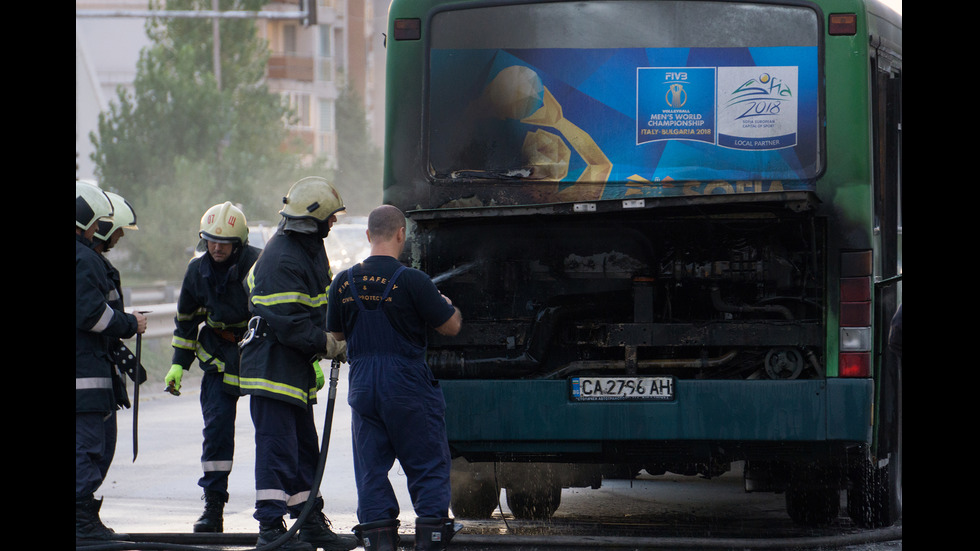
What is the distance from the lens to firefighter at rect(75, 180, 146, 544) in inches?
254

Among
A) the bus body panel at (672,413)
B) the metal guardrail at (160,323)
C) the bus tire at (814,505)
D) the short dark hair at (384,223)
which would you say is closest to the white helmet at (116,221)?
the short dark hair at (384,223)

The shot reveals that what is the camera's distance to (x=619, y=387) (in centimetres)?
690

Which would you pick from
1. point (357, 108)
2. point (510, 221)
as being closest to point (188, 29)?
point (357, 108)

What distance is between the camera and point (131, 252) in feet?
114

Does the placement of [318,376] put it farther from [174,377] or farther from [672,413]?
[672,413]

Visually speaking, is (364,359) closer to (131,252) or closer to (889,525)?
(889,525)

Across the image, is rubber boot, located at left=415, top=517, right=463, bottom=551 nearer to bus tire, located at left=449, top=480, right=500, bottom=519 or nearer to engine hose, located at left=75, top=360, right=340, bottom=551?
engine hose, located at left=75, top=360, right=340, bottom=551

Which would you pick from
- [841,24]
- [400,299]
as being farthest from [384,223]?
[841,24]

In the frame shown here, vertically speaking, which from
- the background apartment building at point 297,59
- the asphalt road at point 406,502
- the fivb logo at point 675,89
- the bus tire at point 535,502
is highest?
the background apartment building at point 297,59

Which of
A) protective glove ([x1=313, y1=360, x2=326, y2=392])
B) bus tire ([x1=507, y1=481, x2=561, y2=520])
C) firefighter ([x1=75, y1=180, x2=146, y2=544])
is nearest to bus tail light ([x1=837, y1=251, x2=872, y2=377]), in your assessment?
bus tire ([x1=507, y1=481, x2=561, y2=520])

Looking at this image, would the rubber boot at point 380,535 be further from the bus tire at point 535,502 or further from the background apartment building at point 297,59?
the background apartment building at point 297,59

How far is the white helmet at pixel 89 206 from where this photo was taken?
21.7 ft

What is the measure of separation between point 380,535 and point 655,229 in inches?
86.9

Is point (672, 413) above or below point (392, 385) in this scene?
below
